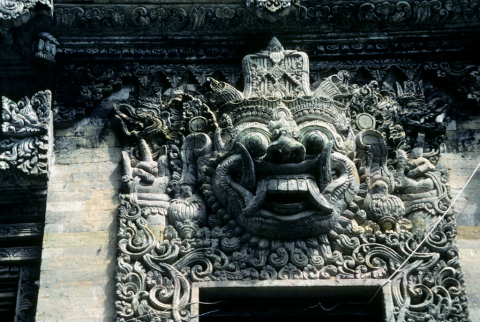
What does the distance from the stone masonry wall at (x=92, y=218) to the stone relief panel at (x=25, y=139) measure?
0.30 m

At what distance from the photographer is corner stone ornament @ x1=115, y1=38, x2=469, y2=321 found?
12.9m

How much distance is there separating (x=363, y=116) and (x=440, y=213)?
1.63m

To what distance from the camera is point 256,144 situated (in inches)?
518

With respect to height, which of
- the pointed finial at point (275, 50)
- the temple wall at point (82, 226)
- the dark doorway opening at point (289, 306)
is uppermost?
the pointed finial at point (275, 50)

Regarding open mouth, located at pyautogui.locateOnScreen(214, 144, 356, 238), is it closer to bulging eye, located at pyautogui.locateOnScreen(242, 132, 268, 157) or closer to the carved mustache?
the carved mustache

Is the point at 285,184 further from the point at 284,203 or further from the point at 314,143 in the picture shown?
the point at 314,143

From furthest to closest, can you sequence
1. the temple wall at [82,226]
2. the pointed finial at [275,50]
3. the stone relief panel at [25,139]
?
1. the pointed finial at [275,50]
2. the stone relief panel at [25,139]
3. the temple wall at [82,226]

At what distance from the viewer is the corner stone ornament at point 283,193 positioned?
12859 mm

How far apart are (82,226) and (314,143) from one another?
2.99 metres

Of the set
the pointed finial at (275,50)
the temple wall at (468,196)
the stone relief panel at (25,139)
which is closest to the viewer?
the temple wall at (468,196)

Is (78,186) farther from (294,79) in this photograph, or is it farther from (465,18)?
(465,18)

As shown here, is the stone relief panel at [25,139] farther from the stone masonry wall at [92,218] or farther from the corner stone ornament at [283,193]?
the corner stone ornament at [283,193]

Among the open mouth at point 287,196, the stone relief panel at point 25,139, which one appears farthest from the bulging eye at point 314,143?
the stone relief panel at point 25,139

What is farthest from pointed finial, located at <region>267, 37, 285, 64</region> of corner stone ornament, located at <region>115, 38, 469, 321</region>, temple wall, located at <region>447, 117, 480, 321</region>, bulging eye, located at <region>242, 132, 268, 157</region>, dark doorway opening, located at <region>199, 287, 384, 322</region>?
dark doorway opening, located at <region>199, 287, 384, 322</region>
